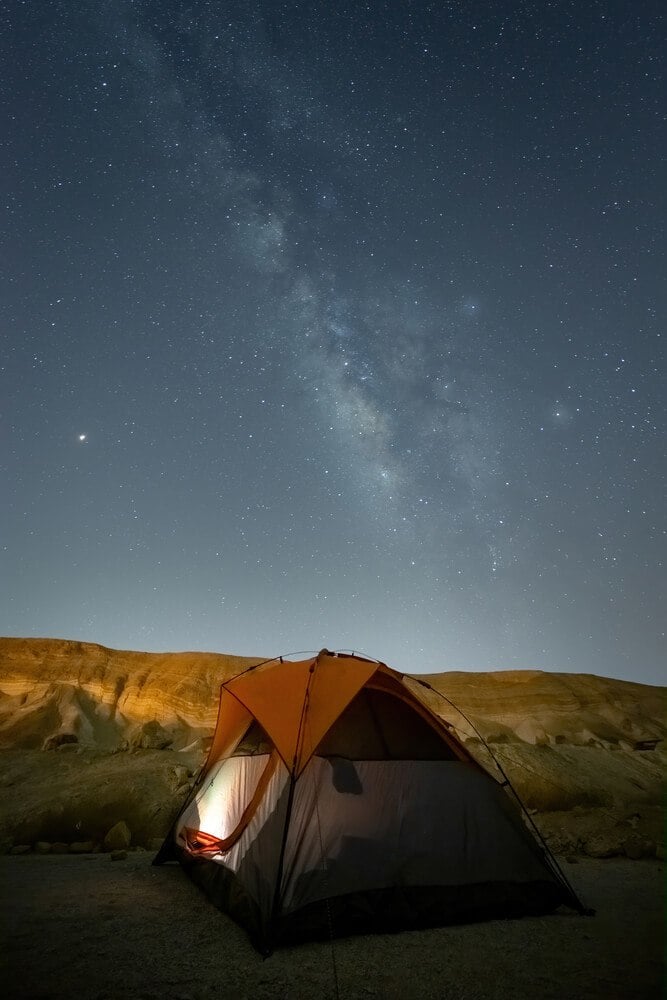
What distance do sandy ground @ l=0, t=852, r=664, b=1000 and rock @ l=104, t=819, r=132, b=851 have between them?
9.58ft

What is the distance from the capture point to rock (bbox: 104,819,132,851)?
28.0ft

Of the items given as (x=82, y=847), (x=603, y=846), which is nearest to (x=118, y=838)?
(x=82, y=847)

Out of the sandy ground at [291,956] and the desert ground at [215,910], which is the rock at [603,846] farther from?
the sandy ground at [291,956]

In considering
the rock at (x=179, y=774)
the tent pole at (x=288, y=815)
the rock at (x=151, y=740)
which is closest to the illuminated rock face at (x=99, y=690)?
the rock at (x=151, y=740)

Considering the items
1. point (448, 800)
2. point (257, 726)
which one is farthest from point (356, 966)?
point (257, 726)

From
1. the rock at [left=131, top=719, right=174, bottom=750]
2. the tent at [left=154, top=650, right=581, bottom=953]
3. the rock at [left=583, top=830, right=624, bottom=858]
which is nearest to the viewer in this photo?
A: the tent at [left=154, top=650, right=581, bottom=953]

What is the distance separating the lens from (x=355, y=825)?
17.2ft

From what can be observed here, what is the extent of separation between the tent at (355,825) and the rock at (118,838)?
297cm

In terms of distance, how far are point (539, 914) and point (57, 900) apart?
17.5ft

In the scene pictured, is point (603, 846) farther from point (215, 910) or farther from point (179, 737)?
point (179, 737)

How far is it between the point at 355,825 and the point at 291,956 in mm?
1233

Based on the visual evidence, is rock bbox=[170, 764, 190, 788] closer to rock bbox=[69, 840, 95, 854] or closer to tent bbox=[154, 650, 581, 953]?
rock bbox=[69, 840, 95, 854]

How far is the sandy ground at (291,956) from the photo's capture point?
3.74 m

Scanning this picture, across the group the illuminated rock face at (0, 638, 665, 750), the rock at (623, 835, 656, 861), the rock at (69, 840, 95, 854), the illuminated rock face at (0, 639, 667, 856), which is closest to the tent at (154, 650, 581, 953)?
the illuminated rock face at (0, 639, 667, 856)
